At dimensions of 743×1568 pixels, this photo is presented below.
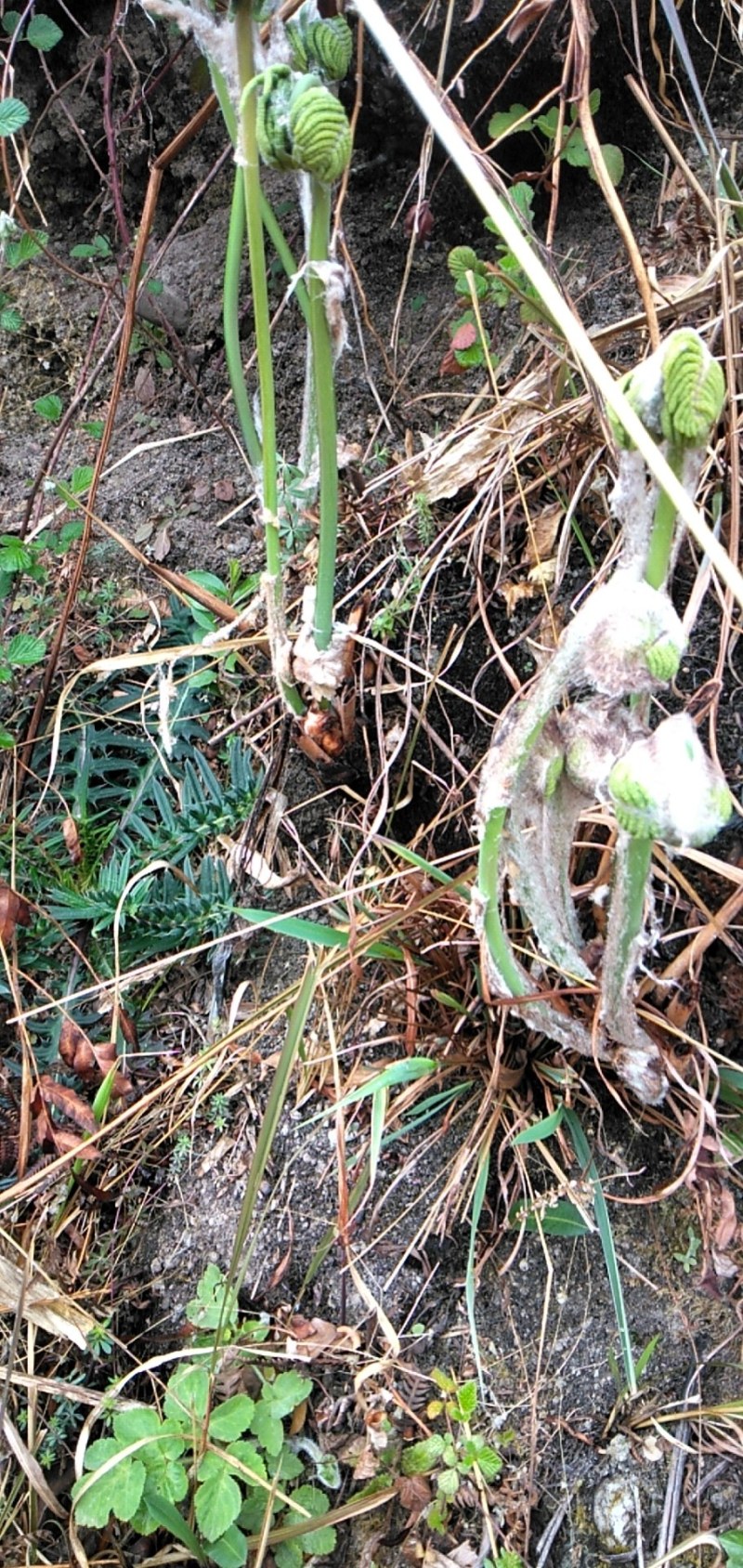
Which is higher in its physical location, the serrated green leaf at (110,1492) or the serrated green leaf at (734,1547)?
the serrated green leaf at (110,1492)

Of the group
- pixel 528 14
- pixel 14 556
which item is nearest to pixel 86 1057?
pixel 14 556

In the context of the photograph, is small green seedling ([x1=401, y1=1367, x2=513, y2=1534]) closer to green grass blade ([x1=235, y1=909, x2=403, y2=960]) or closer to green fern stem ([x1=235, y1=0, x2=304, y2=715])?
green grass blade ([x1=235, y1=909, x2=403, y2=960])

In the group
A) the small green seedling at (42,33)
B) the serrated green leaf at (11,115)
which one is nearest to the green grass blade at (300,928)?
the serrated green leaf at (11,115)

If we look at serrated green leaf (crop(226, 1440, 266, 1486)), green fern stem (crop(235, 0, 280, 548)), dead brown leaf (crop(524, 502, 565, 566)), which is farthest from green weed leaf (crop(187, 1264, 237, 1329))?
dead brown leaf (crop(524, 502, 565, 566))

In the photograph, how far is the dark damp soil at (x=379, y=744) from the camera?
96cm

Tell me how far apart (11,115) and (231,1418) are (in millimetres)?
1484

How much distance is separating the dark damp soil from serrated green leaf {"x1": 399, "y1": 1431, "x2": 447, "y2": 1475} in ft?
0.08

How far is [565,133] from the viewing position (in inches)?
51.8

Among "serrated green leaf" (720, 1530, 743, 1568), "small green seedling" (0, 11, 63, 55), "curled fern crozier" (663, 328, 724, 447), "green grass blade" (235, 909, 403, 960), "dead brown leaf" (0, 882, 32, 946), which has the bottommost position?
"serrated green leaf" (720, 1530, 743, 1568)

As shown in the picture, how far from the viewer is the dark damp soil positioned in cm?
96

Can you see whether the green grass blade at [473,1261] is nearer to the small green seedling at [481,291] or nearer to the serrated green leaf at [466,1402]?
the serrated green leaf at [466,1402]

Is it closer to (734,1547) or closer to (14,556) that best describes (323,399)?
(14,556)

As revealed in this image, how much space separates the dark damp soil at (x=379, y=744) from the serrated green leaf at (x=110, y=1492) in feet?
0.50

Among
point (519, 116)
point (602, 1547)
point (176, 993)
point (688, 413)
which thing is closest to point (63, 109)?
point (519, 116)
